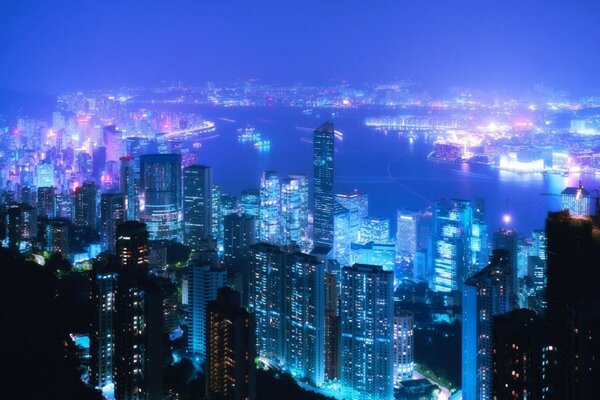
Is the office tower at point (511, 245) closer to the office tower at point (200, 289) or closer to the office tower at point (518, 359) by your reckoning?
the office tower at point (518, 359)

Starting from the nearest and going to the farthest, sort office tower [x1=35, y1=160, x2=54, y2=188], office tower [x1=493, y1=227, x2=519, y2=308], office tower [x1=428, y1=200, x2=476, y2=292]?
office tower [x1=493, y1=227, x2=519, y2=308], office tower [x1=428, y1=200, x2=476, y2=292], office tower [x1=35, y1=160, x2=54, y2=188]

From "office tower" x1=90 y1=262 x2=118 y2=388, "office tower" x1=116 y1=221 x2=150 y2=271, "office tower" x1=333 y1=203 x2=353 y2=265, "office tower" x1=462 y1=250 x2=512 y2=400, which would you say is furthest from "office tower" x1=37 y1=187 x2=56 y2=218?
"office tower" x1=462 y1=250 x2=512 y2=400

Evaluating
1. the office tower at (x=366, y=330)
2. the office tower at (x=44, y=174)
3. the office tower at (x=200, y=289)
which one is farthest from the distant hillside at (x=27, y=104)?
the office tower at (x=366, y=330)

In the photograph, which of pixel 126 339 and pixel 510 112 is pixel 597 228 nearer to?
pixel 126 339

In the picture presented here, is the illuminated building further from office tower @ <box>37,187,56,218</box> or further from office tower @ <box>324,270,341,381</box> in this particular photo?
office tower @ <box>37,187,56,218</box>

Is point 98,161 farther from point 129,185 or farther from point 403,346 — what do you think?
point 403,346
